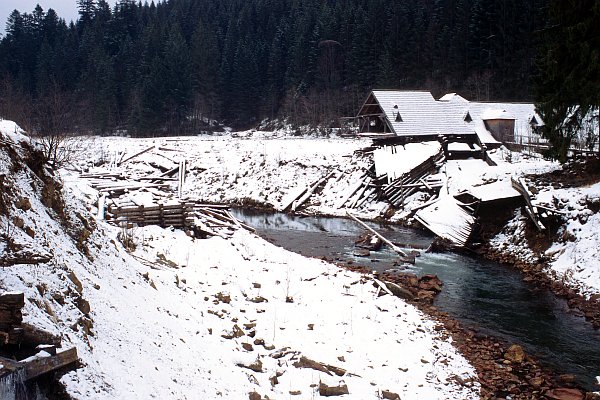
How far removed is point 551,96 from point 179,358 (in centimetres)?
1819

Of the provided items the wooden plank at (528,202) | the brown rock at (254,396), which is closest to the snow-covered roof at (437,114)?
the wooden plank at (528,202)

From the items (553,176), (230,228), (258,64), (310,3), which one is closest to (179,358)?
(230,228)

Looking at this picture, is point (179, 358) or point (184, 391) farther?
point (179, 358)

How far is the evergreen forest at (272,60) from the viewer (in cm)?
5762

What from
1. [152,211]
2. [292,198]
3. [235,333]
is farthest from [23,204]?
[292,198]

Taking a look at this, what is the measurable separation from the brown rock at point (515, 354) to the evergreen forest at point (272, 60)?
162 ft

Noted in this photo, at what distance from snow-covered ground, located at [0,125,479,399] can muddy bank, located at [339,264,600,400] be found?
0.38 metres

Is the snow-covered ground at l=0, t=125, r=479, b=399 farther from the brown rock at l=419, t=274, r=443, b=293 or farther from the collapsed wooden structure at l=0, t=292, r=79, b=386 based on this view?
the brown rock at l=419, t=274, r=443, b=293

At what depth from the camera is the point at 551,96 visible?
60.1 feet

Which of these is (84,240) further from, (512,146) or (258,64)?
(258,64)

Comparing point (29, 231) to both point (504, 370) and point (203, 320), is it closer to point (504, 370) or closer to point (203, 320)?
point (203, 320)

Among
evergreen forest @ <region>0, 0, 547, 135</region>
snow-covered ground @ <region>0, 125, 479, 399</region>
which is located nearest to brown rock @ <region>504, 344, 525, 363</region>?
snow-covered ground @ <region>0, 125, 479, 399</region>

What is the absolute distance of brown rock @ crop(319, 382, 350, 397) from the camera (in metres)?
7.32

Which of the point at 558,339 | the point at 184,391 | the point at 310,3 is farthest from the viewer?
the point at 310,3
